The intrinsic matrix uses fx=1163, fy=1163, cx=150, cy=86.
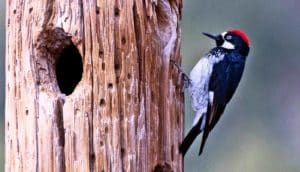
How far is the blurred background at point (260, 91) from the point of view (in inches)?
452

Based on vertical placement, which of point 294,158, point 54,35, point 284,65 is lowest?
point 294,158

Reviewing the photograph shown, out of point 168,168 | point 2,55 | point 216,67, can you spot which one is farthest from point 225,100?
point 2,55

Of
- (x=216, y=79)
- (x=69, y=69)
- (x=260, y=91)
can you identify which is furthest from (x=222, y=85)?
(x=260, y=91)

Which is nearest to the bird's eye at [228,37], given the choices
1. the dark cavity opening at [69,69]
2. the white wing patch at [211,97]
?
the white wing patch at [211,97]

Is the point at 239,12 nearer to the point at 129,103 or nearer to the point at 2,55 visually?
the point at 2,55

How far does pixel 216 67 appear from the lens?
A: 5961 mm

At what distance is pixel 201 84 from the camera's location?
5875mm

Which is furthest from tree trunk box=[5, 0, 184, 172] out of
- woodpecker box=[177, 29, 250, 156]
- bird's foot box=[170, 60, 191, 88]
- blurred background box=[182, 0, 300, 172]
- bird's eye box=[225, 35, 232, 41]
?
blurred background box=[182, 0, 300, 172]

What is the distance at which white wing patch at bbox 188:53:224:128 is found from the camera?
5.77 m

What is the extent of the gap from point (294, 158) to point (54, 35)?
737cm

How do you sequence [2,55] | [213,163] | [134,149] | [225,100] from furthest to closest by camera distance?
[213,163], [2,55], [225,100], [134,149]

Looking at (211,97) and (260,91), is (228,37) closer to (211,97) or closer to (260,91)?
(211,97)

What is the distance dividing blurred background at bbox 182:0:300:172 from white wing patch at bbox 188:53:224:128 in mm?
5146

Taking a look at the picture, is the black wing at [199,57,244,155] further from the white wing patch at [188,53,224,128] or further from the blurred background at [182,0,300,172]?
the blurred background at [182,0,300,172]
